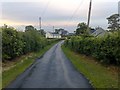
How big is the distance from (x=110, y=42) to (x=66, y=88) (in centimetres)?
975

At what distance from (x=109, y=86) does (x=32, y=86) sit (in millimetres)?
3612

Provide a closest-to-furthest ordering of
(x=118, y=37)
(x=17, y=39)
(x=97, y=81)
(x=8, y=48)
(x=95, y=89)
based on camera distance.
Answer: (x=95, y=89) → (x=97, y=81) → (x=118, y=37) → (x=8, y=48) → (x=17, y=39)

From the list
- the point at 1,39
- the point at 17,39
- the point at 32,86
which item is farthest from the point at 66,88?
the point at 17,39

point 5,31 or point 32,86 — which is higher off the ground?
point 5,31

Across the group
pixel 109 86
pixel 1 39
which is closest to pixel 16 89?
pixel 109 86

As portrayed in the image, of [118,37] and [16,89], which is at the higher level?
[118,37]

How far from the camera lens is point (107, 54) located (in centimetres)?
2162

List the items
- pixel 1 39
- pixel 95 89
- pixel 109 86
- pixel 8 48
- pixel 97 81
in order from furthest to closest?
pixel 8 48 < pixel 1 39 < pixel 97 81 < pixel 109 86 < pixel 95 89

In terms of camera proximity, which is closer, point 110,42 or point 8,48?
Answer: point 110,42

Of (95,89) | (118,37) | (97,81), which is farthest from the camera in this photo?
(118,37)

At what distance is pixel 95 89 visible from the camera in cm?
1197

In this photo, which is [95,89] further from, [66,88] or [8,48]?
[8,48]

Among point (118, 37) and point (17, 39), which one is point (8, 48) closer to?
point (17, 39)

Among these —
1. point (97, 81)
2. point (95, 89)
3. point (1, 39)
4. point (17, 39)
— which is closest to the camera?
point (95, 89)
